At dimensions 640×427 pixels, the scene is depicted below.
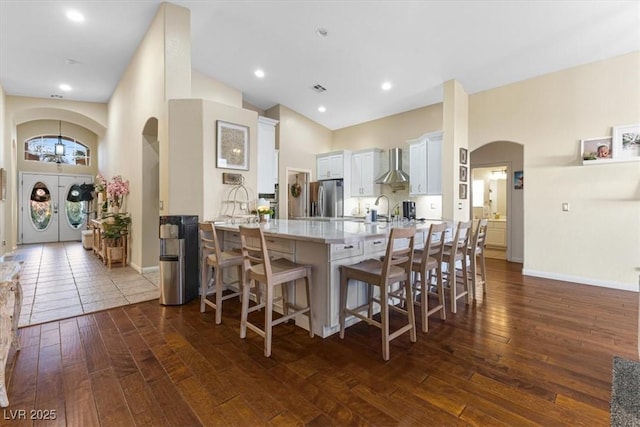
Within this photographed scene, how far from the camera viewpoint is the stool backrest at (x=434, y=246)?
8.38 feet

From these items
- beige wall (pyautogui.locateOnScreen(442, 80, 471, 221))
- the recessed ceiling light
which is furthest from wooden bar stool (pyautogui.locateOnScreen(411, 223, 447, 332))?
the recessed ceiling light

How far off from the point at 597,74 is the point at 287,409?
5679 millimetres

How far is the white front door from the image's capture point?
Result: 840 centimetres

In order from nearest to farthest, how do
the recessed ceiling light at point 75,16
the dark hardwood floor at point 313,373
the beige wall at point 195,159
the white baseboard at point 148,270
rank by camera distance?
the dark hardwood floor at point 313,373
the beige wall at point 195,159
the recessed ceiling light at point 75,16
the white baseboard at point 148,270

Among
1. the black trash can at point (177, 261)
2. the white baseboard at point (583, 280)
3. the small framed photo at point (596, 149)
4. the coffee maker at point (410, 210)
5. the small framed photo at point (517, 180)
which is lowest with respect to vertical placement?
the white baseboard at point (583, 280)

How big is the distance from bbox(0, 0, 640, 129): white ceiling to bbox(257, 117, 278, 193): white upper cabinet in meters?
0.87

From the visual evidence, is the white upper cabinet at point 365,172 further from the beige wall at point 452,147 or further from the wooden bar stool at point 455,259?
the wooden bar stool at point 455,259

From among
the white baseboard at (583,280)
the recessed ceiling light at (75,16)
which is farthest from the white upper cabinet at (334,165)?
the recessed ceiling light at (75,16)

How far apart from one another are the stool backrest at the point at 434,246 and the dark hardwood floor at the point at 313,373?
640mm

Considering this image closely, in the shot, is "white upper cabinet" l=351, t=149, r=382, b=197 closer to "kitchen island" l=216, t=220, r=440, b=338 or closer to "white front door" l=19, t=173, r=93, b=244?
"kitchen island" l=216, t=220, r=440, b=338

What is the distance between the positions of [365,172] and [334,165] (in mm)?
789

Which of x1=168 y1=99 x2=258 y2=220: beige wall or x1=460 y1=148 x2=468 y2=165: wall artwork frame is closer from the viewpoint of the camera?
x1=168 y1=99 x2=258 y2=220: beige wall

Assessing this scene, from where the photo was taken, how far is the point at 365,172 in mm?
6789

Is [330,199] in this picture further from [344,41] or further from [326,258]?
[326,258]
